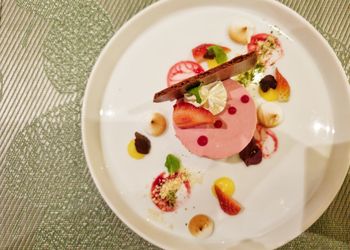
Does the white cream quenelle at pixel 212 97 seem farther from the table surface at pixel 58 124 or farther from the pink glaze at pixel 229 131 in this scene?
the table surface at pixel 58 124

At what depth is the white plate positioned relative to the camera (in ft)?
4.60

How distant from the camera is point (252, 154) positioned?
1.42m

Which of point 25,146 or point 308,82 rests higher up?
point 308,82

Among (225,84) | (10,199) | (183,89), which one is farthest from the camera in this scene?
(10,199)

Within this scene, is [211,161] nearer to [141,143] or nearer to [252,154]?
[252,154]

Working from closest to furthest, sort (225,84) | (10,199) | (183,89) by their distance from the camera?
(183,89)
(225,84)
(10,199)

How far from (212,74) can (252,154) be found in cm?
36

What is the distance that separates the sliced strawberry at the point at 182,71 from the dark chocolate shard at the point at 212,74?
0.22 m

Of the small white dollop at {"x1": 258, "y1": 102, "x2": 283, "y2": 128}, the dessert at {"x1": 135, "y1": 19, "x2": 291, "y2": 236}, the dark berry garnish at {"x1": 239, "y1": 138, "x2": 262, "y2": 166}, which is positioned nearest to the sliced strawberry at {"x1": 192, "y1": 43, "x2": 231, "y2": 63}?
the dessert at {"x1": 135, "y1": 19, "x2": 291, "y2": 236}

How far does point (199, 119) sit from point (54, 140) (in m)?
0.59

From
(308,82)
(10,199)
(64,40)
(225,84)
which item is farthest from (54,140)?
(308,82)

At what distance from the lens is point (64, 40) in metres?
1.58

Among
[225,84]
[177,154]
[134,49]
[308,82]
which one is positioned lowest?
[177,154]

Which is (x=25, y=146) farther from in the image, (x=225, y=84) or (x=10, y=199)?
(x=225, y=84)
